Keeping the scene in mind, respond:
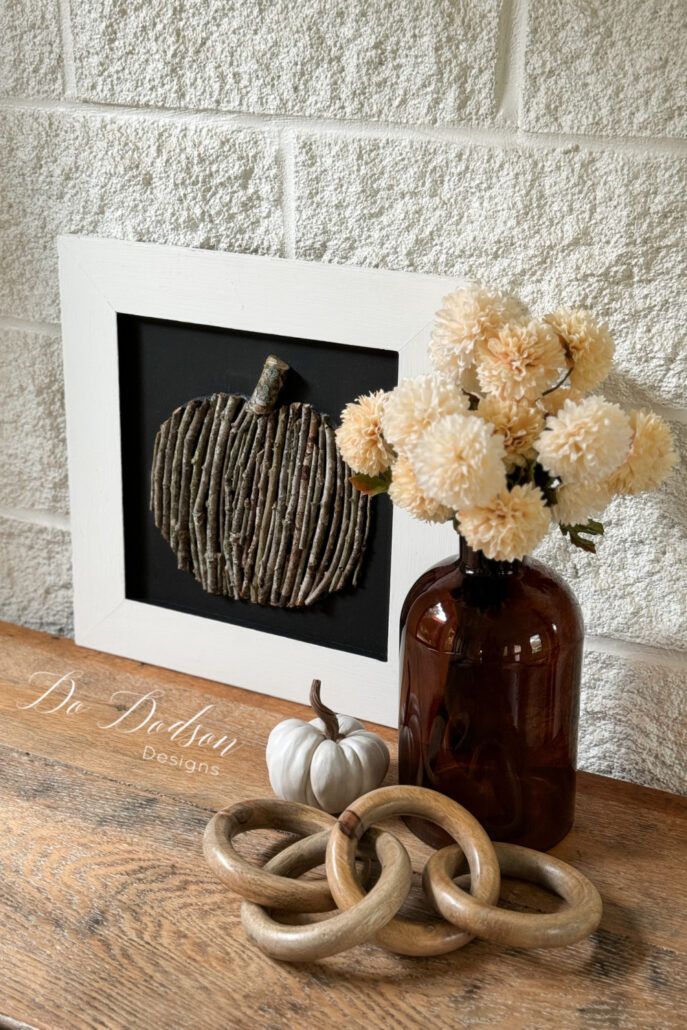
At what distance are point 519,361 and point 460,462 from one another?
94mm

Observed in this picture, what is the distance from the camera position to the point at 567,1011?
0.68 metres

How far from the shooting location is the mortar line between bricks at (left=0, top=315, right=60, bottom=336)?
3.55ft

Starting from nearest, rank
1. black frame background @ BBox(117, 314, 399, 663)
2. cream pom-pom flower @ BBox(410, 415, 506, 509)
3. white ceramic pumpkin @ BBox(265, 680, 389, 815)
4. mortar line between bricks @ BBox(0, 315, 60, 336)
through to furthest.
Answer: cream pom-pom flower @ BBox(410, 415, 506, 509), white ceramic pumpkin @ BBox(265, 680, 389, 815), black frame background @ BBox(117, 314, 399, 663), mortar line between bricks @ BBox(0, 315, 60, 336)

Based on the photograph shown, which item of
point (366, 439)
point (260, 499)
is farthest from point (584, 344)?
point (260, 499)

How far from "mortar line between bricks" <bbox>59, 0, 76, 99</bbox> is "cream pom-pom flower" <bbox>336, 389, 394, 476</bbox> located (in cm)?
48

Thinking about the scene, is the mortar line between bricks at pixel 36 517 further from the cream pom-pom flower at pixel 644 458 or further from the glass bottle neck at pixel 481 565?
the cream pom-pom flower at pixel 644 458

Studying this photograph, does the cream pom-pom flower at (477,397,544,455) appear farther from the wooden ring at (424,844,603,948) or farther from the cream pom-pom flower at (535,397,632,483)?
the wooden ring at (424,844,603,948)

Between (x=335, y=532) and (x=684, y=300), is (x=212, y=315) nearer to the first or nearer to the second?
(x=335, y=532)

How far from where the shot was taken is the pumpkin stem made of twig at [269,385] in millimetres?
959

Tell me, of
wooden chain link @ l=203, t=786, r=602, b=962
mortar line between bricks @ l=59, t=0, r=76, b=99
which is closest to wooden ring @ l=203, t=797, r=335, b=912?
wooden chain link @ l=203, t=786, r=602, b=962

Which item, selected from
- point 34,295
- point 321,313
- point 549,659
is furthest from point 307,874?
point 34,295

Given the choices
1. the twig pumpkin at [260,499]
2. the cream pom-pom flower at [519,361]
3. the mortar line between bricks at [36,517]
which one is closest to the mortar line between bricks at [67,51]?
the twig pumpkin at [260,499]

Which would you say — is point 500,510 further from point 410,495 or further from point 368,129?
point 368,129

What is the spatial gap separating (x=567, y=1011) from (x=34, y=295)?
0.83 metres
